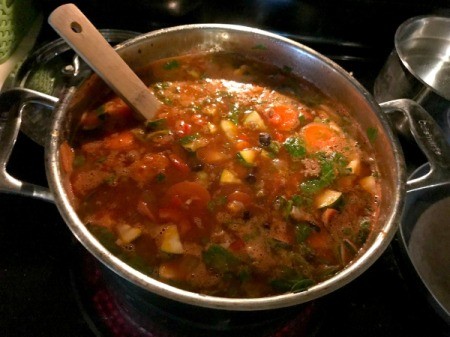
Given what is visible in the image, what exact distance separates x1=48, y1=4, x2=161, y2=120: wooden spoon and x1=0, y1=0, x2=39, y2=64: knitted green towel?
0.90m

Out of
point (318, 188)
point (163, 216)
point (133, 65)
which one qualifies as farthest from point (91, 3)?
point (318, 188)

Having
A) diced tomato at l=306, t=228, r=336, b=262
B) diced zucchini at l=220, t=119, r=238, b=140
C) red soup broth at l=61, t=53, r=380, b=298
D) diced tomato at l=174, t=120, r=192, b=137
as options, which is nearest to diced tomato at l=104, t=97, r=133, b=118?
red soup broth at l=61, t=53, r=380, b=298

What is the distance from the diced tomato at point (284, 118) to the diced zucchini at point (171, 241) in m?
0.77

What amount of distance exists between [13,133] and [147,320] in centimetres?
95

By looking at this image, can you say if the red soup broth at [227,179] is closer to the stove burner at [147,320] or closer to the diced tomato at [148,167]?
the diced tomato at [148,167]

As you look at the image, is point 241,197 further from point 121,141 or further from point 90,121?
point 90,121

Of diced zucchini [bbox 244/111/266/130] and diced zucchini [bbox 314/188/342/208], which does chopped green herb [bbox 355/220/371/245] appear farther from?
diced zucchini [bbox 244/111/266/130]

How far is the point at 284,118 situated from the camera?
84.1 inches

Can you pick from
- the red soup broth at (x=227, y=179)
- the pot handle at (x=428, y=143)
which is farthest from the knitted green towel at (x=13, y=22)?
the pot handle at (x=428, y=143)

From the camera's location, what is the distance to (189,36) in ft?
7.09

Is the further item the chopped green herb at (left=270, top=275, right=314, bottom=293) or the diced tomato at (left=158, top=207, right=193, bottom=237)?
the diced tomato at (left=158, top=207, right=193, bottom=237)

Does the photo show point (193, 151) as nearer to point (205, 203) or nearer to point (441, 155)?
point (205, 203)

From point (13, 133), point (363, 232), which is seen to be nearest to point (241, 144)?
point (363, 232)

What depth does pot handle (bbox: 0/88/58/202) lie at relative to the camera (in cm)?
148
